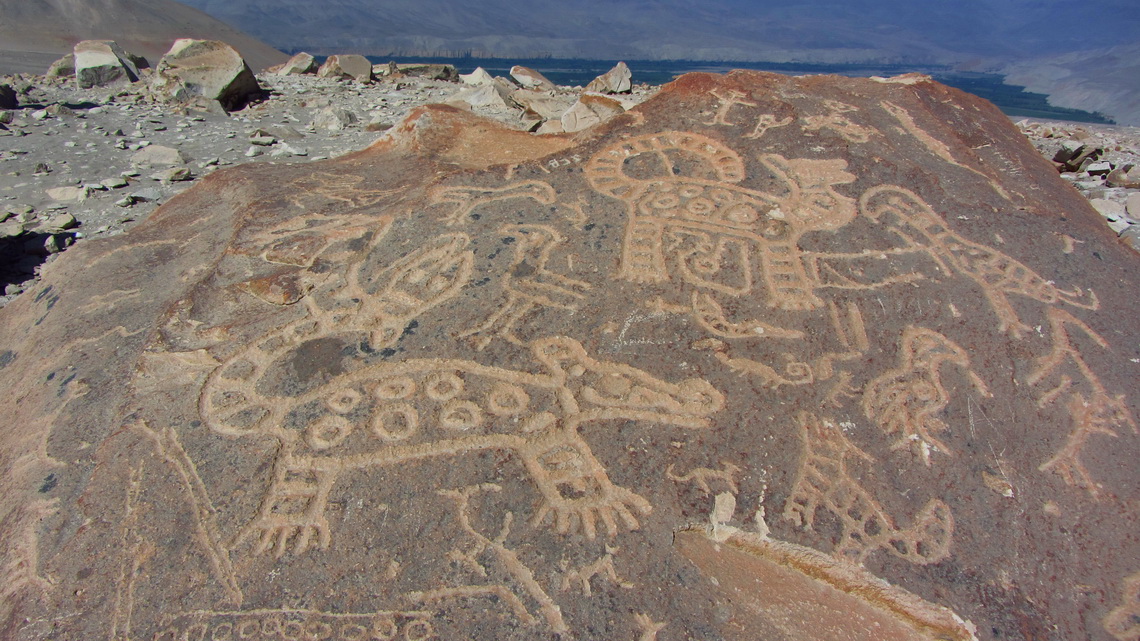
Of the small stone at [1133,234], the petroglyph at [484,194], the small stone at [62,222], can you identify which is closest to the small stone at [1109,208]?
the small stone at [1133,234]

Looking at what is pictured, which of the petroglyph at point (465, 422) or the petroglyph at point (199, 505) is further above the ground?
the petroglyph at point (465, 422)

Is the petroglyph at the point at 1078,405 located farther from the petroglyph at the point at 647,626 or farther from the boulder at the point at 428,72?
the boulder at the point at 428,72

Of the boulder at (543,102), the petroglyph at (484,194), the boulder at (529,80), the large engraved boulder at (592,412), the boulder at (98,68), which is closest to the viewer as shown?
the large engraved boulder at (592,412)

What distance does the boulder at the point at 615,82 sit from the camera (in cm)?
834

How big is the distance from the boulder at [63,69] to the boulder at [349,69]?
109 inches

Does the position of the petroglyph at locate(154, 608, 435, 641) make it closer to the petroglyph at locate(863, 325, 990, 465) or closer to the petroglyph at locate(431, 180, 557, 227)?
the petroglyph at locate(863, 325, 990, 465)

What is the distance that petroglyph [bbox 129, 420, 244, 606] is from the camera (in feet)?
5.46

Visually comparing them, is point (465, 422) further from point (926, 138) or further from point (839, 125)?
point (926, 138)

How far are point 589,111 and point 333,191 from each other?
3.29 m

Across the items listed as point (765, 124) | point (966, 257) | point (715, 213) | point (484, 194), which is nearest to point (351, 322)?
point (484, 194)

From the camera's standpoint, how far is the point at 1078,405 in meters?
2.13

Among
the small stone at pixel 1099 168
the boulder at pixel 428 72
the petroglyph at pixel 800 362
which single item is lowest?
the boulder at pixel 428 72

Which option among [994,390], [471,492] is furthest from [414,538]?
[994,390]

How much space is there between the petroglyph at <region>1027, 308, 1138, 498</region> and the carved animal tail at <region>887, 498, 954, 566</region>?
0.39m
